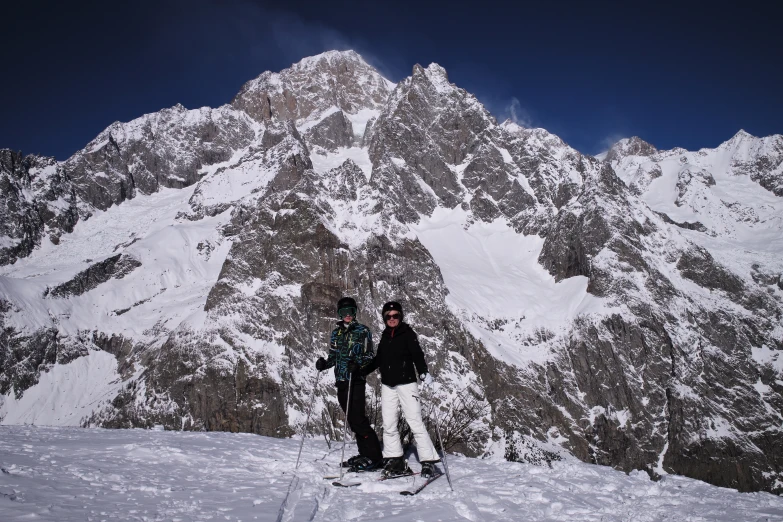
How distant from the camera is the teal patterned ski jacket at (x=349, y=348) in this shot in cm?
948

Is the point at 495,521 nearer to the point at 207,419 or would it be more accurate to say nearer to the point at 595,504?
the point at 595,504

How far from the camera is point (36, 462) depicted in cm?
761

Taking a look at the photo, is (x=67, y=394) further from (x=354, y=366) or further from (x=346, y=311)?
(x=354, y=366)

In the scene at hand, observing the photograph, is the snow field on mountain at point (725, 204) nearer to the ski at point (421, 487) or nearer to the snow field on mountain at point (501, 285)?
the snow field on mountain at point (501, 285)

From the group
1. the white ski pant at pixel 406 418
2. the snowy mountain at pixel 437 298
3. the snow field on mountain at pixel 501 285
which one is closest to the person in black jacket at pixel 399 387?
the white ski pant at pixel 406 418

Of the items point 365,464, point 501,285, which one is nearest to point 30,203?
point 501,285

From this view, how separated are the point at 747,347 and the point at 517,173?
219 feet

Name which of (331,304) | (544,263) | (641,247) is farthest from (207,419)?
(641,247)

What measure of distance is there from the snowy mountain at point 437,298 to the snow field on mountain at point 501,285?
0.47 metres

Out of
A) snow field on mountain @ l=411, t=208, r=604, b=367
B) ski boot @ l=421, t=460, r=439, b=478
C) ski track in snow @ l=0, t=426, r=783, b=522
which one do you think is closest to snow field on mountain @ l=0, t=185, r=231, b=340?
snow field on mountain @ l=411, t=208, r=604, b=367

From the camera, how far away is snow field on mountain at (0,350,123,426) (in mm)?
88562

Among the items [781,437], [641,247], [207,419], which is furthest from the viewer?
[641,247]

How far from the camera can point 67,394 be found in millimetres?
96125

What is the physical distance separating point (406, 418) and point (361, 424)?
44.4 inches
